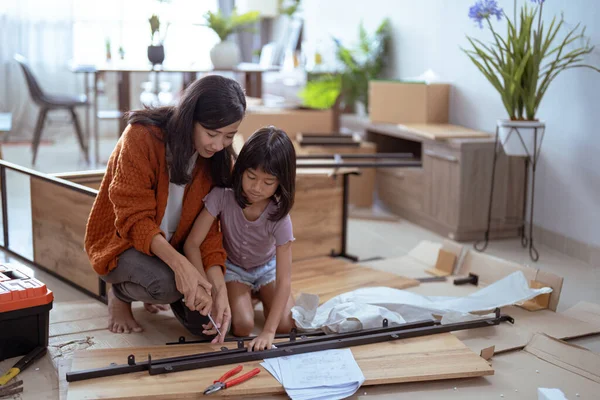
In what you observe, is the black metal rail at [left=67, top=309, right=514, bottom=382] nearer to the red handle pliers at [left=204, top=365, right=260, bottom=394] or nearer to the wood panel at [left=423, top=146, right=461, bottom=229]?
the red handle pliers at [left=204, top=365, right=260, bottom=394]

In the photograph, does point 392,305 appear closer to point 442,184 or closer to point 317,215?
point 317,215

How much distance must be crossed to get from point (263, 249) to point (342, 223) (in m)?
0.99

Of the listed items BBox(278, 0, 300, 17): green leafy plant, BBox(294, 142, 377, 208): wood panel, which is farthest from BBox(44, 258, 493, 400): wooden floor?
BBox(278, 0, 300, 17): green leafy plant

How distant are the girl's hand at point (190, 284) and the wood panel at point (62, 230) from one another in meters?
0.62

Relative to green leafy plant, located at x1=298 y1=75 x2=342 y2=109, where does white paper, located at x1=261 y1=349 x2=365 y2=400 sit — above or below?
below

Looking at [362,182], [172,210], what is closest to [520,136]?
[362,182]

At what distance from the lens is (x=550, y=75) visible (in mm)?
3623

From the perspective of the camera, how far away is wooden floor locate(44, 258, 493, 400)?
1912 millimetres

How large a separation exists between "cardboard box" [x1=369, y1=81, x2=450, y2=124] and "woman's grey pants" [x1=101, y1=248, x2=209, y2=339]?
2.47 metres

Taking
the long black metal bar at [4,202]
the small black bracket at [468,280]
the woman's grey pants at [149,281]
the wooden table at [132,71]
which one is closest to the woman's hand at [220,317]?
the woman's grey pants at [149,281]

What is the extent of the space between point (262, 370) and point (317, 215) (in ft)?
4.46

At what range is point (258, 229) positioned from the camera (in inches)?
94.1

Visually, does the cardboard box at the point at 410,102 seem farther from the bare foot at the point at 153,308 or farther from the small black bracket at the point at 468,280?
the bare foot at the point at 153,308

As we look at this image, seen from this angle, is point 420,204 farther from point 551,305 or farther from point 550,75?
point 551,305
